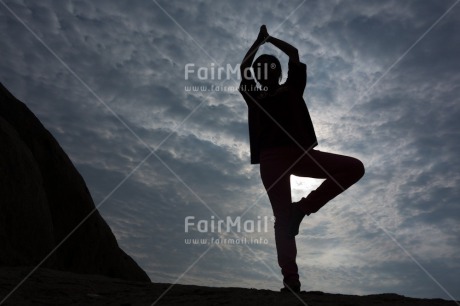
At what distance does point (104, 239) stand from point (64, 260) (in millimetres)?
1013

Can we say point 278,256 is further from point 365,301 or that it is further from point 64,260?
point 64,260

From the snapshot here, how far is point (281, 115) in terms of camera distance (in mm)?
4707

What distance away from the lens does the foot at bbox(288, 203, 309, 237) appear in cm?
442

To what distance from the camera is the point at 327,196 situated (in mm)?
4473

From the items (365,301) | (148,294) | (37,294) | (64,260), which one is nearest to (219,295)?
(148,294)

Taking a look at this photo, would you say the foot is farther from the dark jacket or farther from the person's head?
the person's head

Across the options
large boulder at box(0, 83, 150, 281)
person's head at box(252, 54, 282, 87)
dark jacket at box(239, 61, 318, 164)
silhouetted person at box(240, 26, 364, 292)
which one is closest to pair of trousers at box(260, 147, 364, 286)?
silhouetted person at box(240, 26, 364, 292)

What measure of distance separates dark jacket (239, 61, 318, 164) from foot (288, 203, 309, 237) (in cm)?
63

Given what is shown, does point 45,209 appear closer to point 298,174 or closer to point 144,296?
point 144,296

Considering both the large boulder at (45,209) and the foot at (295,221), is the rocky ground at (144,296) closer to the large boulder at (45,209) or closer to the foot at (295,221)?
the foot at (295,221)

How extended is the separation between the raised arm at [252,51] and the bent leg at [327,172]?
114cm

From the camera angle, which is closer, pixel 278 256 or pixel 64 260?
pixel 278 256

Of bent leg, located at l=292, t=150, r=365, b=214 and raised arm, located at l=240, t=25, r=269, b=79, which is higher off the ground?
raised arm, located at l=240, t=25, r=269, b=79

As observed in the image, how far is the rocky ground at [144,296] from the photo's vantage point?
377 cm
